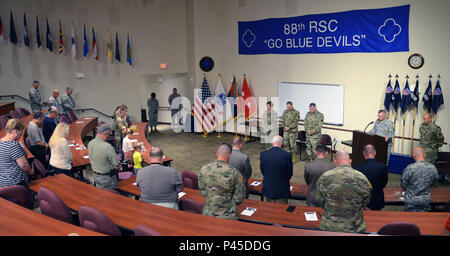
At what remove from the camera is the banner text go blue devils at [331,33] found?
879 centimetres

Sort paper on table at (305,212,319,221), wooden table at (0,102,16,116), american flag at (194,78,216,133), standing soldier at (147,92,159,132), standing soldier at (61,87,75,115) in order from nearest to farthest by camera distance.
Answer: paper on table at (305,212,319,221)
wooden table at (0,102,16,116)
standing soldier at (61,87,75,115)
american flag at (194,78,216,133)
standing soldier at (147,92,159,132)

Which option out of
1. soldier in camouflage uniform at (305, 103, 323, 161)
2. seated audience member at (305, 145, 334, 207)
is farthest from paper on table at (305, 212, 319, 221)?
soldier in camouflage uniform at (305, 103, 323, 161)

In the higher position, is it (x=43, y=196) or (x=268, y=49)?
(x=268, y=49)

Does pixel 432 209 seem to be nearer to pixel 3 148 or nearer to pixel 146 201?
pixel 146 201

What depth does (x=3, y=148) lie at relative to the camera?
457 cm

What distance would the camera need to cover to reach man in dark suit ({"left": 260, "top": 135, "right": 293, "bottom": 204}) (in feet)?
16.9

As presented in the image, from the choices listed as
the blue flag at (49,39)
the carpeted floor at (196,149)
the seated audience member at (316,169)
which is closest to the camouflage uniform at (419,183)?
the seated audience member at (316,169)

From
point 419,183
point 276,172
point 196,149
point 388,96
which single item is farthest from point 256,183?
point 196,149

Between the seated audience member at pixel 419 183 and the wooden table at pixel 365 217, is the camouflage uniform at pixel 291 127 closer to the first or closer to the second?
the seated audience member at pixel 419 183

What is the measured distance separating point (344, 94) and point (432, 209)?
16.9 feet

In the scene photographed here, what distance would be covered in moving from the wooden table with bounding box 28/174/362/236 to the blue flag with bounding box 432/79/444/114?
6220 mm

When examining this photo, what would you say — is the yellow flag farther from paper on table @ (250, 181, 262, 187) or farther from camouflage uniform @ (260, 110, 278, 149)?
paper on table @ (250, 181, 262, 187)

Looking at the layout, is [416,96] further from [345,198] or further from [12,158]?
[12,158]
